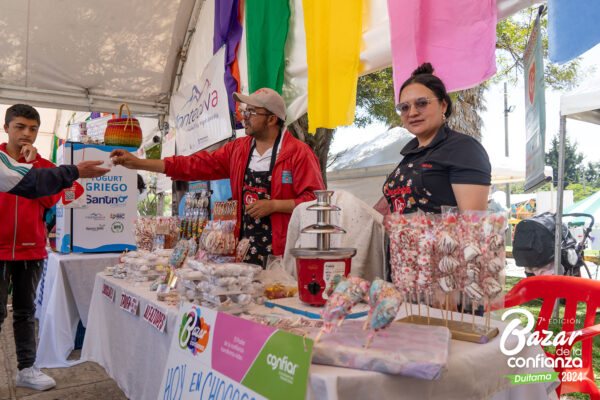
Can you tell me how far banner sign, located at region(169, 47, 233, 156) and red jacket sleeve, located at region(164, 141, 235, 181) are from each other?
3.35ft

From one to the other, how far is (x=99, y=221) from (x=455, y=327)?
3.41m

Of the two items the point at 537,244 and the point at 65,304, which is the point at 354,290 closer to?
the point at 65,304

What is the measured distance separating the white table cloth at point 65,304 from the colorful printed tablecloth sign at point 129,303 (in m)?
1.75

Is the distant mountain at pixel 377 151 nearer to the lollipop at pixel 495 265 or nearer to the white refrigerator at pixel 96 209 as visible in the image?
the white refrigerator at pixel 96 209

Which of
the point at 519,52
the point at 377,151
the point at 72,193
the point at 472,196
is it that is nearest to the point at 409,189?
the point at 472,196

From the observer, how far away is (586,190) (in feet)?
116

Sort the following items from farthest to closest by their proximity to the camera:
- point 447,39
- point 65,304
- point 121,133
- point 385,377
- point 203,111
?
point 203,111
point 121,133
point 65,304
point 447,39
point 385,377

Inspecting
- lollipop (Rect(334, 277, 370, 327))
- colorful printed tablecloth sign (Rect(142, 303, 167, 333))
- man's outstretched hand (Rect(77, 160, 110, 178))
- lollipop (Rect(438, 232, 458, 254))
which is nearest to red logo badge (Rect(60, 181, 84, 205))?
man's outstretched hand (Rect(77, 160, 110, 178))

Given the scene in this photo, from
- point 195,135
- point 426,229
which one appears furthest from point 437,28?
point 195,135

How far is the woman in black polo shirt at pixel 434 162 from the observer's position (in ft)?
5.33

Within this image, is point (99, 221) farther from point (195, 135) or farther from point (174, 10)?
point (174, 10)

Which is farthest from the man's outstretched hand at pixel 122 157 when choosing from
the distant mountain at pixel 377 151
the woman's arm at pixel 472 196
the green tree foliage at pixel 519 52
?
the green tree foliage at pixel 519 52

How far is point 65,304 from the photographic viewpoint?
3334 mm

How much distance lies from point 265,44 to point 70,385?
2932 mm
